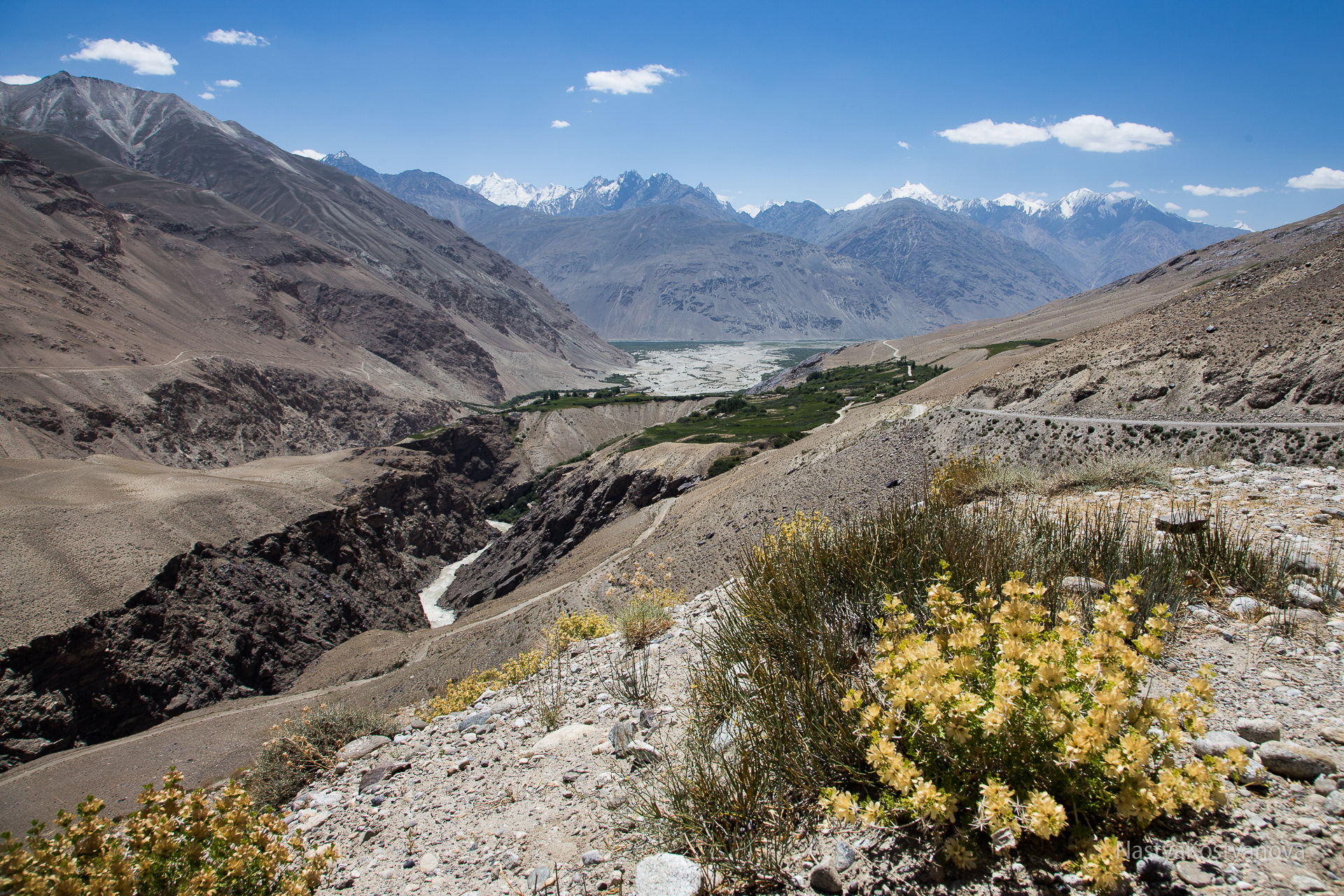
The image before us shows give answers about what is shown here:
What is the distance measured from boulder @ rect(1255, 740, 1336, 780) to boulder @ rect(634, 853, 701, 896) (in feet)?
9.57

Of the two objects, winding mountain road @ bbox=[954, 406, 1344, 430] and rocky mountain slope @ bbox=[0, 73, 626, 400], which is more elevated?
rocky mountain slope @ bbox=[0, 73, 626, 400]

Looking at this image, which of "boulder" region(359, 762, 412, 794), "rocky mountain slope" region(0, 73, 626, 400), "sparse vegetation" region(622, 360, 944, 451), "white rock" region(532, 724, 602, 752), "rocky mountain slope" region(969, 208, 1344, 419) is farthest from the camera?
"rocky mountain slope" region(0, 73, 626, 400)

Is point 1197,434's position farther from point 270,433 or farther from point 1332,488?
point 270,433

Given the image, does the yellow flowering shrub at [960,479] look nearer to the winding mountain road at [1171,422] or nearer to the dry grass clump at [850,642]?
the dry grass clump at [850,642]

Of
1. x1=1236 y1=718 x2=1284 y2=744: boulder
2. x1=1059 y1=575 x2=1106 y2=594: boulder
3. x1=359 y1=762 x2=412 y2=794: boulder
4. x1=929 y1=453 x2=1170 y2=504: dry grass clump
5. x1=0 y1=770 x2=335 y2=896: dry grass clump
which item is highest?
x1=929 y1=453 x2=1170 y2=504: dry grass clump

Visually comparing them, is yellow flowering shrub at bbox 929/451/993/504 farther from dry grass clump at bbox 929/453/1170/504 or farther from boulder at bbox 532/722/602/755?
boulder at bbox 532/722/602/755

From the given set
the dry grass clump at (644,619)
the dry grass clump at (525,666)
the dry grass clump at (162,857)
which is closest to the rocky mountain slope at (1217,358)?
the dry grass clump at (644,619)

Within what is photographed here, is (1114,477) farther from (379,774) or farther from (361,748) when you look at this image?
(361,748)

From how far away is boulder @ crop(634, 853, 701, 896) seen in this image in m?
3.23

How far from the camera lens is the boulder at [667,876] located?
3229 millimetres

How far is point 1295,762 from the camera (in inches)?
121

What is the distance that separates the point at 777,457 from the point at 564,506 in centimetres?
1831

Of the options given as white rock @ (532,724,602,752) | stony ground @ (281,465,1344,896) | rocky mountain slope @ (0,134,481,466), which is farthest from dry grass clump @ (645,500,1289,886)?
rocky mountain slope @ (0,134,481,466)

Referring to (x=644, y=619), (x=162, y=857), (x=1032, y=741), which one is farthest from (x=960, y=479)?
(x=162, y=857)
